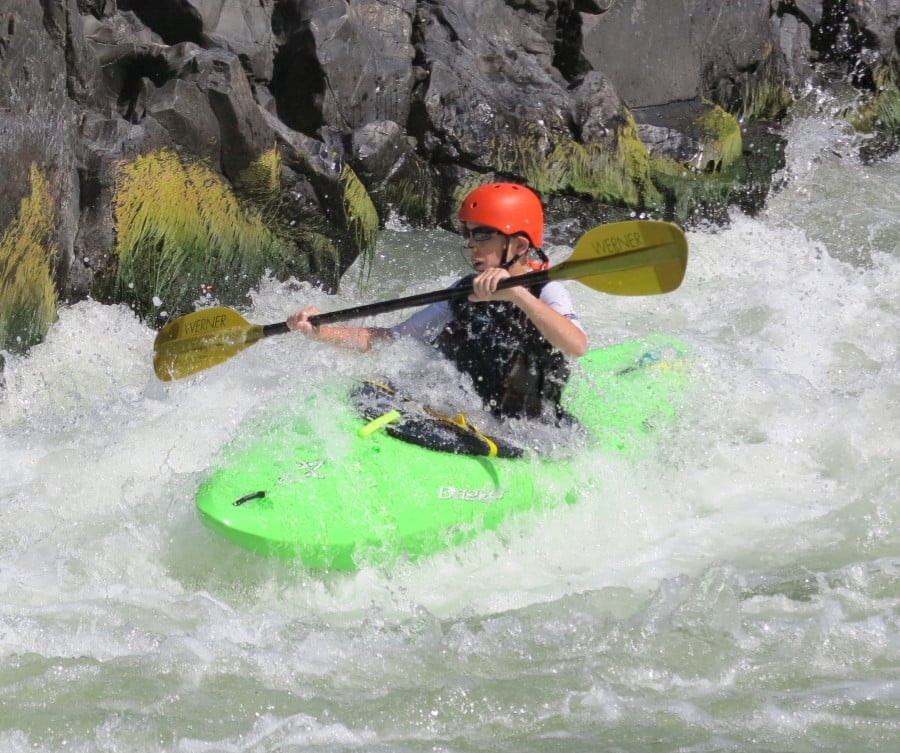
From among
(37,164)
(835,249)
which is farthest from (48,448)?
(835,249)

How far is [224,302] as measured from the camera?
6555 millimetres

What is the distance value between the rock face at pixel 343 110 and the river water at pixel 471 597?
977mm

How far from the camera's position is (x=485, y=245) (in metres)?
4.05

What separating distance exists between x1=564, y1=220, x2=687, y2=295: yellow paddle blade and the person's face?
0.24m

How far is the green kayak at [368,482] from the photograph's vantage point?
3631 millimetres

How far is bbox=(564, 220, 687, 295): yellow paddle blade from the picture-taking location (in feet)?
13.1

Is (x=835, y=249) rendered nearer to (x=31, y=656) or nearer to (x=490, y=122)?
(x=490, y=122)

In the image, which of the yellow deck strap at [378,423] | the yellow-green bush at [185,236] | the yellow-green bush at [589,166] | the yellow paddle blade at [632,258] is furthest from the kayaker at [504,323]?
the yellow-green bush at [589,166]

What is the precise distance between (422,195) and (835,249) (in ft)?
9.32

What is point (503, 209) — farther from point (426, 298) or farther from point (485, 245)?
point (426, 298)

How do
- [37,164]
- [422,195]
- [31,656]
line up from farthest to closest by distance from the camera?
[422,195] → [37,164] → [31,656]

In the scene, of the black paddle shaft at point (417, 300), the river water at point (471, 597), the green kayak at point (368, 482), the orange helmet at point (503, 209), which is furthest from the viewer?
the orange helmet at point (503, 209)

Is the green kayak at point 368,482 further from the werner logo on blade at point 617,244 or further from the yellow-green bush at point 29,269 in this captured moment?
the yellow-green bush at point 29,269

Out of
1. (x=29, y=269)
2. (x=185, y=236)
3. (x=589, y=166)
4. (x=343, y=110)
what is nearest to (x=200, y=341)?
(x=29, y=269)
